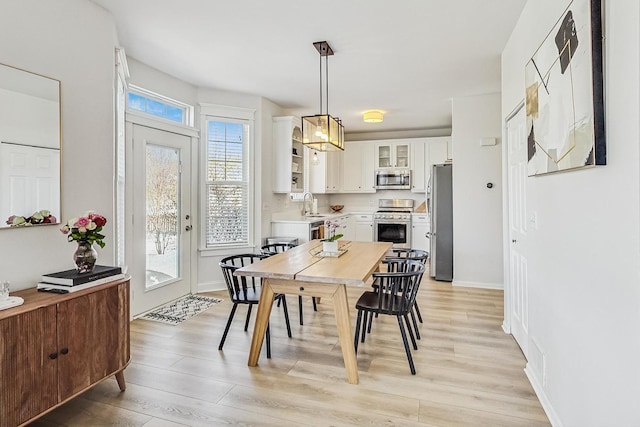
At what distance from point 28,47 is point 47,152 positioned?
2.06ft

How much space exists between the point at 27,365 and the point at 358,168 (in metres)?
6.51

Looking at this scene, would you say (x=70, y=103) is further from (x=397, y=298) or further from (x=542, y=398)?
(x=542, y=398)

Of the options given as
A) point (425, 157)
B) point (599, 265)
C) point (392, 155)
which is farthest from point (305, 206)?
point (599, 265)

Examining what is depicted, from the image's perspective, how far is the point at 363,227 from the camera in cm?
759

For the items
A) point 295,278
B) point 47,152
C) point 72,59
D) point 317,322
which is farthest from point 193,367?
point 72,59

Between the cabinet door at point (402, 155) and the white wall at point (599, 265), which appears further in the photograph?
the cabinet door at point (402, 155)

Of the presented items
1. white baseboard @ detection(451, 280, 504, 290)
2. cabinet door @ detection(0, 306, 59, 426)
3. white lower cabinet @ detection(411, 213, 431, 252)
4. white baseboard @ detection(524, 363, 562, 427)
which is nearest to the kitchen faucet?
white lower cabinet @ detection(411, 213, 431, 252)

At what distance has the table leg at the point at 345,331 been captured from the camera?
96.5 inches

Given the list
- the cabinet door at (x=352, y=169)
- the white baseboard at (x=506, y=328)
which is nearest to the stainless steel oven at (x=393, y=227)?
the cabinet door at (x=352, y=169)

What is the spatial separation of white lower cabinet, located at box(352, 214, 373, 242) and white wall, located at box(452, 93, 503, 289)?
2618 millimetres

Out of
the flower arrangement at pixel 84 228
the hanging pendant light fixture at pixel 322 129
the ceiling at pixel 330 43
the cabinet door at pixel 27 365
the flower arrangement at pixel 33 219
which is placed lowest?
the cabinet door at pixel 27 365

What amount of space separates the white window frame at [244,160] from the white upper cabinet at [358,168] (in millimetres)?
3090

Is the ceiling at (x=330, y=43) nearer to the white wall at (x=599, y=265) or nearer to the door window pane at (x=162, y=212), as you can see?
the white wall at (x=599, y=265)

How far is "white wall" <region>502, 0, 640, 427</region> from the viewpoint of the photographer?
1212 millimetres
